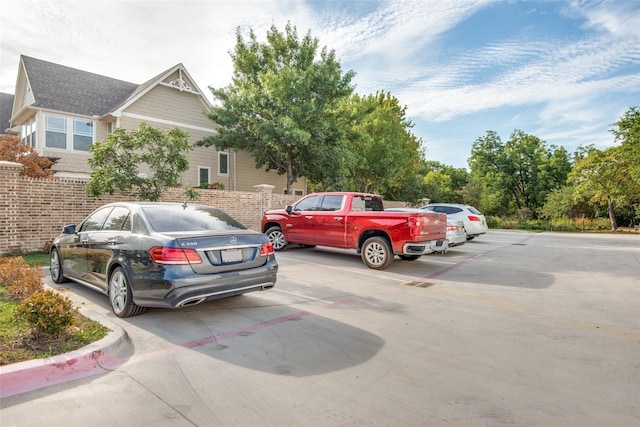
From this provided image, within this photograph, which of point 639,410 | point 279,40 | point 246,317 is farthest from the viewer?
point 279,40

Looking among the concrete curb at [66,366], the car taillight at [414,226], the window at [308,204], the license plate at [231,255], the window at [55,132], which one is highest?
the window at [55,132]

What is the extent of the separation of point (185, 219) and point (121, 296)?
1.31 meters

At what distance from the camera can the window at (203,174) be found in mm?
21797

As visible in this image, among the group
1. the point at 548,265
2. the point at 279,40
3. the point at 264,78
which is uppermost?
the point at 279,40

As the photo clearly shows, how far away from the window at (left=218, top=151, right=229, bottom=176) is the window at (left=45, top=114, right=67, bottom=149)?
26.0ft

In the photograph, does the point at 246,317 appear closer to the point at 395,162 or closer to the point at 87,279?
the point at 87,279

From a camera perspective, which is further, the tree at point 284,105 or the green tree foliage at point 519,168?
the green tree foliage at point 519,168

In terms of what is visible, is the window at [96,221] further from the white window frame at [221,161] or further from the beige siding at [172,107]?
the white window frame at [221,161]

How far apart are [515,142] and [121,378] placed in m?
50.4

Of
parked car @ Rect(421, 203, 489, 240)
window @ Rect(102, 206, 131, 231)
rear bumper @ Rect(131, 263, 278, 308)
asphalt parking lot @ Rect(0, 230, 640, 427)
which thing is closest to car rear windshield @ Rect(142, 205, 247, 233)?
window @ Rect(102, 206, 131, 231)

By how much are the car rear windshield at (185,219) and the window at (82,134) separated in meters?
15.9

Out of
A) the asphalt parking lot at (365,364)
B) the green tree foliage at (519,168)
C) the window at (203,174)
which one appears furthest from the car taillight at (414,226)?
the green tree foliage at (519,168)

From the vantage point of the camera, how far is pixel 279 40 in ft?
73.0

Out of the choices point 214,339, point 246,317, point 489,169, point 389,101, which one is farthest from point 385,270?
point 489,169
